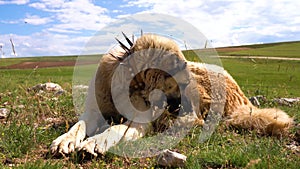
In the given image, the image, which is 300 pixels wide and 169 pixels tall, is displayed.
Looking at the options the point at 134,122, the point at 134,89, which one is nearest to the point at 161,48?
the point at 134,89

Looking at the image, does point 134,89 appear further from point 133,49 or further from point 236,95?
point 236,95

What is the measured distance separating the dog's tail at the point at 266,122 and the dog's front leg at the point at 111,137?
1765 mm

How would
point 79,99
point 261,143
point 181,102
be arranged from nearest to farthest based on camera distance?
point 261,143 → point 181,102 → point 79,99

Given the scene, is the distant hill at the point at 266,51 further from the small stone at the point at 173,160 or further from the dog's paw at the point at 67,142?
the small stone at the point at 173,160

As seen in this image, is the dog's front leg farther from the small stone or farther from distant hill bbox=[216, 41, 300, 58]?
distant hill bbox=[216, 41, 300, 58]

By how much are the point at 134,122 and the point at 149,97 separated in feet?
1.54

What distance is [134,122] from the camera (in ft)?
18.4

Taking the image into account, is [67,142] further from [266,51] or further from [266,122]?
[266,51]

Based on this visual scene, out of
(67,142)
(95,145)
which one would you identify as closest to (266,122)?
(95,145)

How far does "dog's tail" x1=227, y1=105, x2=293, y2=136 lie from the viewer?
19.0 feet

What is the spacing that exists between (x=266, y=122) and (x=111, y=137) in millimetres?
2690

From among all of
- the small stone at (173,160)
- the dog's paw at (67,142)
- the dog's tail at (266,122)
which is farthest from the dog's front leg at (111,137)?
the dog's tail at (266,122)

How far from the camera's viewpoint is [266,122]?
5855mm

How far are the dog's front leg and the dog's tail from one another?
1765mm
